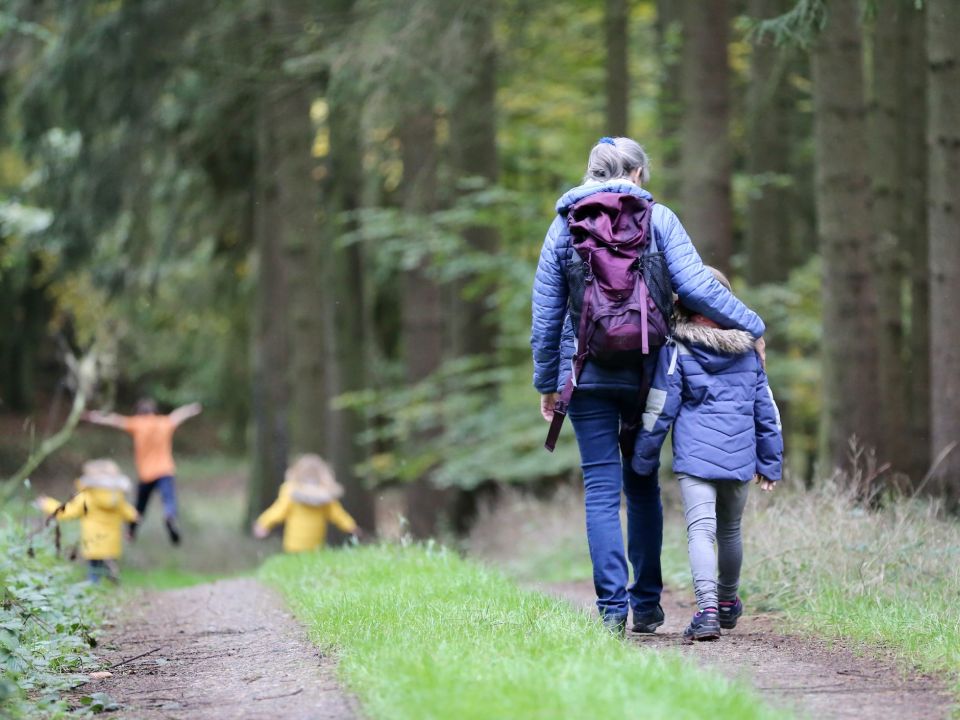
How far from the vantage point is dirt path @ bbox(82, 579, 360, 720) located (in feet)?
15.8

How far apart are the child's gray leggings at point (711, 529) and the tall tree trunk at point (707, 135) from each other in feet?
18.0

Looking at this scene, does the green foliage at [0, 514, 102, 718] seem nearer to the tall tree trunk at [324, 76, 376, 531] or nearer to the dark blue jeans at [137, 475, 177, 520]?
the dark blue jeans at [137, 475, 177, 520]

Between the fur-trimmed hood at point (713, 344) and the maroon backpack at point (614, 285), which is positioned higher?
the maroon backpack at point (614, 285)

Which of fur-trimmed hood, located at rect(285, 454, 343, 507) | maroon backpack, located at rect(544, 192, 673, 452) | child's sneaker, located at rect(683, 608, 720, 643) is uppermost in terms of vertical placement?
maroon backpack, located at rect(544, 192, 673, 452)

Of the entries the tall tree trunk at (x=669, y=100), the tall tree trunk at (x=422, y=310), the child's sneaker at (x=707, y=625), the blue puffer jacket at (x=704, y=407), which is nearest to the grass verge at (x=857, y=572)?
the child's sneaker at (x=707, y=625)

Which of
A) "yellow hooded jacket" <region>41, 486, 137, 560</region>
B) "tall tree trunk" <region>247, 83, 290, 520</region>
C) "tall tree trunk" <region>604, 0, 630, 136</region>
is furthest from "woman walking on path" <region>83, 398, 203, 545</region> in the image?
"tall tree trunk" <region>604, 0, 630, 136</region>

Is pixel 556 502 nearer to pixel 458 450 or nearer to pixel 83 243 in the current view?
Answer: pixel 458 450

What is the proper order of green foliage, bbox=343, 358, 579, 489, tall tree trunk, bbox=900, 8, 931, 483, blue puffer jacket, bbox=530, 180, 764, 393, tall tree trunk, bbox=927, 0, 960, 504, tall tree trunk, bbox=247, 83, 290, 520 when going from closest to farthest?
1. blue puffer jacket, bbox=530, 180, 764, 393
2. tall tree trunk, bbox=927, 0, 960, 504
3. tall tree trunk, bbox=900, 8, 931, 483
4. green foliage, bbox=343, 358, 579, 489
5. tall tree trunk, bbox=247, 83, 290, 520

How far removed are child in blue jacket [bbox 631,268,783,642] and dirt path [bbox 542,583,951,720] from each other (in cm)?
24

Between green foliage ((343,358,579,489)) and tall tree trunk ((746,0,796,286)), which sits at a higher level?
tall tree trunk ((746,0,796,286))

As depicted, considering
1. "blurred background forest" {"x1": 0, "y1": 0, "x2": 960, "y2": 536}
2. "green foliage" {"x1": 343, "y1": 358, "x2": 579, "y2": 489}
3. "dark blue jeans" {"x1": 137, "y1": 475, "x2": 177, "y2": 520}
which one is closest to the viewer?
"blurred background forest" {"x1": 0, "y1": 0, "x2": 960, "y2": 536}

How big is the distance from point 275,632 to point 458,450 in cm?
1047

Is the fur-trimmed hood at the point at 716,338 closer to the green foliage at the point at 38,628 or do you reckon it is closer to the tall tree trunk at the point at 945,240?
the green foliage at the point at 38,628

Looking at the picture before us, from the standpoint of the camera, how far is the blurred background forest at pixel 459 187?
10.2m
